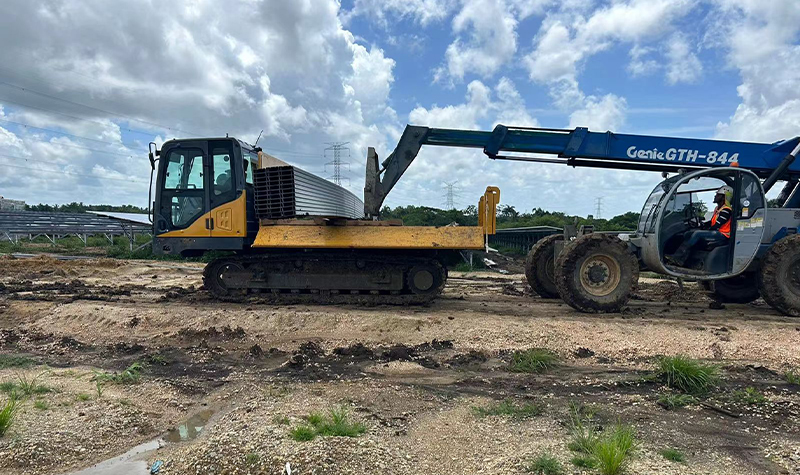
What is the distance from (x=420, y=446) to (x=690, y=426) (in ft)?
7.34

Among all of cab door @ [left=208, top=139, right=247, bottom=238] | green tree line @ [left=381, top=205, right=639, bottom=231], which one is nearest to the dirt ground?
cab door @ [left=208, top=139, right=247, bottom=238]

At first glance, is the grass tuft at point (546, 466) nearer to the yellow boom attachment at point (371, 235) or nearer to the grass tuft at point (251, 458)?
the grass tuft at point (251, 458)

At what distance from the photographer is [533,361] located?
215 inches

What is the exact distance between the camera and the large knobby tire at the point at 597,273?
7.80m

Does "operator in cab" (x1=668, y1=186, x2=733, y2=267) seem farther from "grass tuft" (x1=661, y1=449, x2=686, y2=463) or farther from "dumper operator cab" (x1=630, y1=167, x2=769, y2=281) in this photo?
"grass tuft" (x1=661, y1=449, x2=686, y2=463)

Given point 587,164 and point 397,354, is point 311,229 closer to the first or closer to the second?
point 397,354

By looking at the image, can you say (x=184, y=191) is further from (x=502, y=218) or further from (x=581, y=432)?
(x=502, y=218)

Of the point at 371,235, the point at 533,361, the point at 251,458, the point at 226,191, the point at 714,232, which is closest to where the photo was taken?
the point at 251,458

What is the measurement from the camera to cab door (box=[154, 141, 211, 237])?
845cm

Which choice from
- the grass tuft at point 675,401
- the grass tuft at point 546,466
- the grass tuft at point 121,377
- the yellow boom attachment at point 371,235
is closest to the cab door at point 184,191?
the yellow boom attachment at point 371,235

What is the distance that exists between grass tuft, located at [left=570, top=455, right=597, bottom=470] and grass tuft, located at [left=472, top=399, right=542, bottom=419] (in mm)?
836

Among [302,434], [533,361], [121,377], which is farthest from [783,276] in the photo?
[121,377]

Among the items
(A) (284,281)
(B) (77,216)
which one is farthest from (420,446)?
(B) (77,216)

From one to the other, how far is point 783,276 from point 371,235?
6.74m
